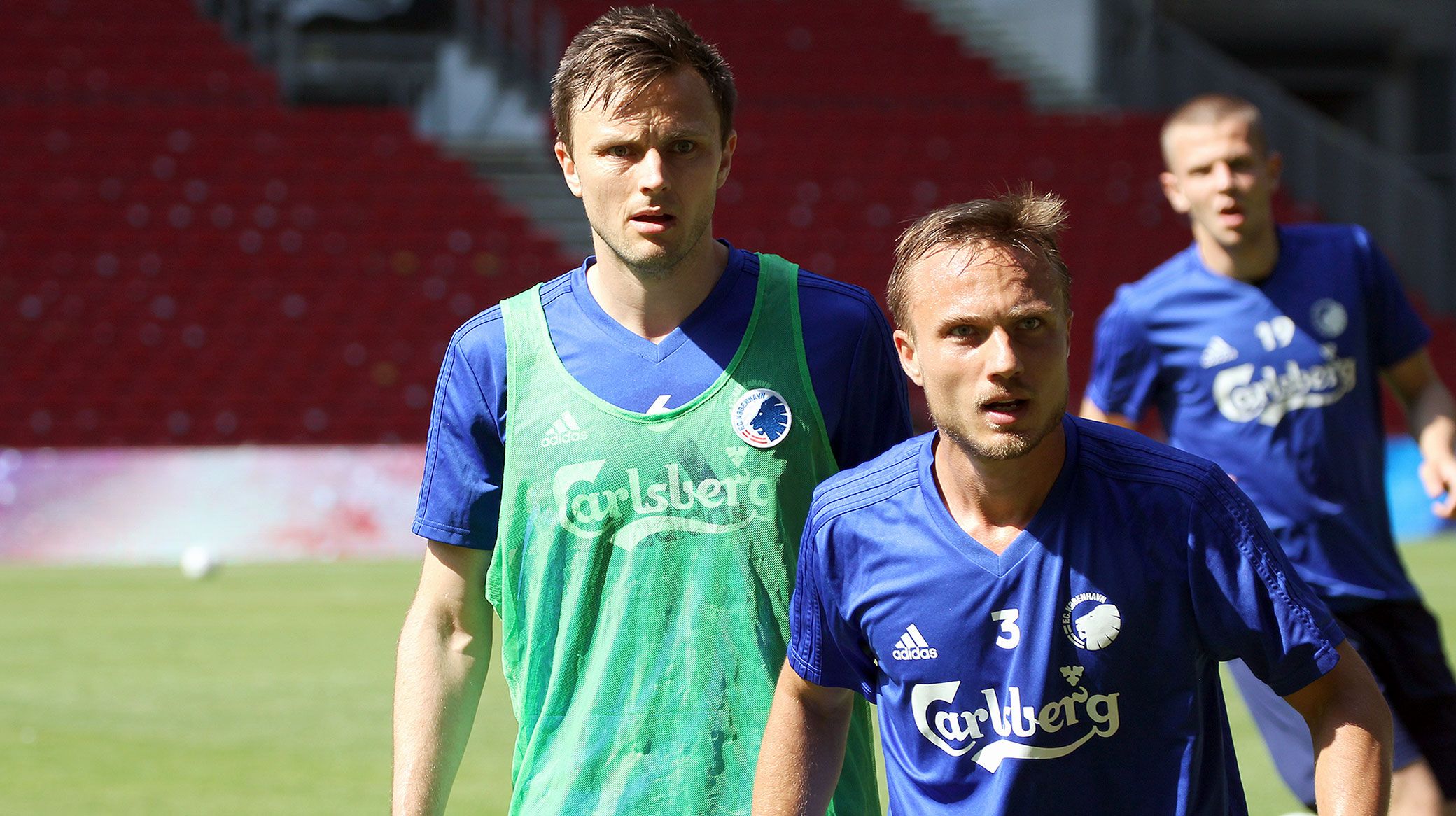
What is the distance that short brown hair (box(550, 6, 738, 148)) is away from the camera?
281 centimetres

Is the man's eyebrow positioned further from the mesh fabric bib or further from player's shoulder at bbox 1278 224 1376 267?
player's shoulder at bbox 1278 224 1376 267

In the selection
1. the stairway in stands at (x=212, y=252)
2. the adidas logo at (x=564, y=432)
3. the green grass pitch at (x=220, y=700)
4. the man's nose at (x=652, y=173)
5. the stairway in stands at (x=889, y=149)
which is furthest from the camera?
the stairway in stands at (x=889, y=149)

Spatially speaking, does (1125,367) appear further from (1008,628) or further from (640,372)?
(1008,628)

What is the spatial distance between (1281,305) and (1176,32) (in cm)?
2060

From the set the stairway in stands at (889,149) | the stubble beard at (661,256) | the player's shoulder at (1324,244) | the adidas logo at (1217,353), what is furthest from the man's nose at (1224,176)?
the stairway in stands at (889,149)

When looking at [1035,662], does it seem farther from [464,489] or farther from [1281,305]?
[1281,305]

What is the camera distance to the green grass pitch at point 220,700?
6594 millimetres

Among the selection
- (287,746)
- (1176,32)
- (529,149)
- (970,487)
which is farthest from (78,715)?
(1176,32)

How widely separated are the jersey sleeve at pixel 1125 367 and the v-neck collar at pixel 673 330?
2.26m

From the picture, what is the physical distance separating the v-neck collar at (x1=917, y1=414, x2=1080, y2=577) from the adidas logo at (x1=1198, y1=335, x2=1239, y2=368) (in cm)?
238

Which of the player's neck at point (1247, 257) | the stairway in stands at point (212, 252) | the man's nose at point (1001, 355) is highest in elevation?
the stairway in stands at point (212, 252)

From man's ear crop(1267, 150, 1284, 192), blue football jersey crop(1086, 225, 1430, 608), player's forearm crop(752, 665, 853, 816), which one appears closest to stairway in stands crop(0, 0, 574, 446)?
blue football jersey crop(1086, 225, 1430, 608)

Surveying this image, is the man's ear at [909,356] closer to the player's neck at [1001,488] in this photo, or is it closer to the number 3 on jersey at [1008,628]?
the player's neck at [1001,488]

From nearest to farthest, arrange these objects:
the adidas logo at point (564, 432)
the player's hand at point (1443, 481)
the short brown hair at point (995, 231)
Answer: the short brown hair at point (995, 231)
the adidas logo at point (564, 432)
the player's hand at point (1443, 481)
